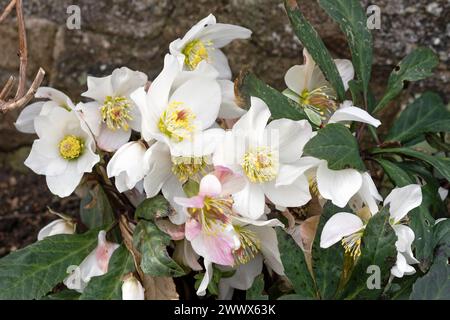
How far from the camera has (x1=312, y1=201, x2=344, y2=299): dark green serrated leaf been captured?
108 centimetres

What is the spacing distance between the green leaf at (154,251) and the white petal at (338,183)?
23 centimetres

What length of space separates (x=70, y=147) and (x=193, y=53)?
0.77 ft

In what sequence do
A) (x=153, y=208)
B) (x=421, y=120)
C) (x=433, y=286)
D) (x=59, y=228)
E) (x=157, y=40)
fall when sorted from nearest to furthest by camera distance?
(x=433, y=286), (x=153, y=208), (x=59, y=228), (x=421, y=120), (x=157, y=40)

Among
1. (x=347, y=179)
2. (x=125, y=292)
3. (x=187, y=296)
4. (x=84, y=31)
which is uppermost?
(x=84, y=31)

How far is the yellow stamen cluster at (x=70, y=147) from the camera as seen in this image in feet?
3.66

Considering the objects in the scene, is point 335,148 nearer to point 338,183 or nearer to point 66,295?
point 338,183

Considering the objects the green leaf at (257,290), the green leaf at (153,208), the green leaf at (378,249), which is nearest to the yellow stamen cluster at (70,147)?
the green leaf at (153,208)

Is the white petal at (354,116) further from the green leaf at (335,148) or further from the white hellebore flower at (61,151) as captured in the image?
the white hellebore flower at (61,151)

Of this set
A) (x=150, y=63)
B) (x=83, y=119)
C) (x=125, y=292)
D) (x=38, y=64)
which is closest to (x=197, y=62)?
(x=83, y=119)

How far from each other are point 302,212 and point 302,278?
15 centimetres

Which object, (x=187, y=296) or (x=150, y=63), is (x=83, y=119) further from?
(x=150, y=63)

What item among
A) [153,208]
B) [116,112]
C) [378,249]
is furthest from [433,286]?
[116,112]

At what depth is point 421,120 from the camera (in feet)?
4.40
